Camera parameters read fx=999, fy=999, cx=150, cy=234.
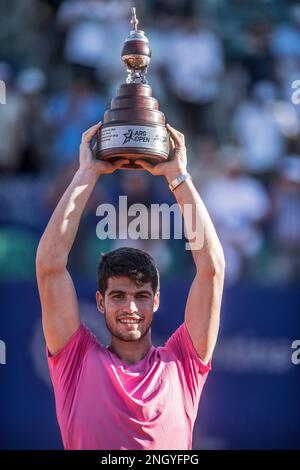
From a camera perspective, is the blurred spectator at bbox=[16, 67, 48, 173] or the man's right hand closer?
the man's right hand

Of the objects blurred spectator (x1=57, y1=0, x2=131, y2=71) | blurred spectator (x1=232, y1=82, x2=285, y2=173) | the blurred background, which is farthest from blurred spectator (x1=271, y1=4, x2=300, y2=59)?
blurred spectator (x1=57, y1=0, x2=131, y2=71)

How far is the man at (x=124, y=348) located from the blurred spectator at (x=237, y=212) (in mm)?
4729

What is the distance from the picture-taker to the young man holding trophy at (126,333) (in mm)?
4578

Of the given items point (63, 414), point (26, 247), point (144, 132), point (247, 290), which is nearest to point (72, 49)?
point (26, 247)

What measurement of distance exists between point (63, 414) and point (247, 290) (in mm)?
4439

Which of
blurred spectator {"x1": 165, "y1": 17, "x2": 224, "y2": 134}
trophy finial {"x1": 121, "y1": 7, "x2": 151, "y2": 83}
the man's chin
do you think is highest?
blurred spectator {"x1": 165, "y1": 17, "x2": 224, "y2": 134}

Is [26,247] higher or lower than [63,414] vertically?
higher

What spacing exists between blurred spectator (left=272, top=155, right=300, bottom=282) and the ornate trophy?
4720mm

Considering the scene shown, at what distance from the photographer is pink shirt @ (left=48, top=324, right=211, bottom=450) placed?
4.55 meters

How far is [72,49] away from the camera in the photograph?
11.1 metres

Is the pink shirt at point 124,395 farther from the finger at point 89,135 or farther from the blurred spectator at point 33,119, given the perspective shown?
the blurred spectator at point 33,119

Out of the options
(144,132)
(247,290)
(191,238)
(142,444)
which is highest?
(247,290)

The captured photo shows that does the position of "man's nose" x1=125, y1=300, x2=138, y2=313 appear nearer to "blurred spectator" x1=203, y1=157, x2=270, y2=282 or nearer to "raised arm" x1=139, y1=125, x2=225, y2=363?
"raised arm" x1=139, y1=125, x2=225, y2=363

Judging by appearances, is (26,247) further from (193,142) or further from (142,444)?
(142,444)
